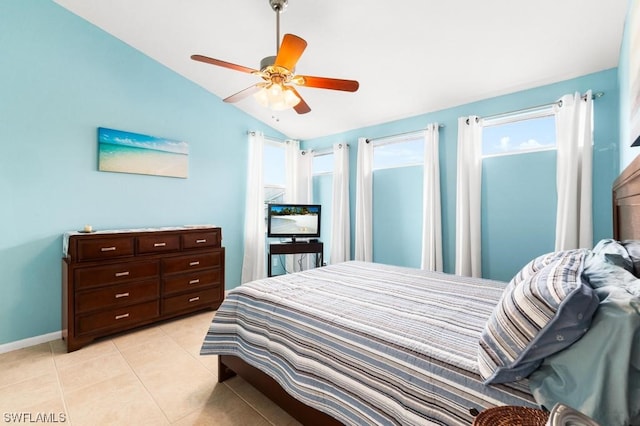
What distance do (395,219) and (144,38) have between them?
359 centimetres

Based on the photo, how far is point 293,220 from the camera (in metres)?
4.21

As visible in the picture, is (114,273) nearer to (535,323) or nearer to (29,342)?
(29,342)

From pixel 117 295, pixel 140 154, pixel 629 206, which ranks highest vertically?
pixel 140 154

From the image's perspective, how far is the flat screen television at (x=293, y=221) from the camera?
413 centimetres

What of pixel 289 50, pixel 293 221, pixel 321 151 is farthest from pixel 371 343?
pixel 321 151

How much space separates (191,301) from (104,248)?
1.04 meters

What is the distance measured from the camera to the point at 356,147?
426 cm

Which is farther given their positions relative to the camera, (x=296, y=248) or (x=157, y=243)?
(x=296, y=248)

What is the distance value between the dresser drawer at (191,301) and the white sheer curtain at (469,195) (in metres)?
2.87

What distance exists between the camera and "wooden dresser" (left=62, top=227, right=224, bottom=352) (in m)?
2.44

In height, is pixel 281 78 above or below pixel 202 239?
above

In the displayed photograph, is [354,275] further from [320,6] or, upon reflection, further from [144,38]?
[144,38]

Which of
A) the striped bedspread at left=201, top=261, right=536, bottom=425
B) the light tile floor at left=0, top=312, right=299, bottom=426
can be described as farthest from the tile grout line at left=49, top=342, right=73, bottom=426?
the striped bedspread at left=201, top=261, right=536, bottom=425

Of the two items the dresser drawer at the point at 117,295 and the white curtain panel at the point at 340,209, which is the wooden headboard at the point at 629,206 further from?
the dresser drawer at the point at 117,295
